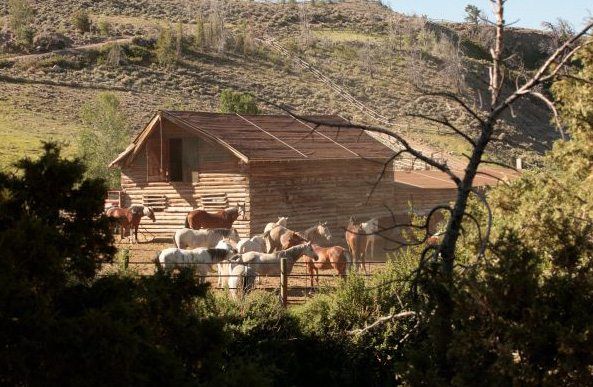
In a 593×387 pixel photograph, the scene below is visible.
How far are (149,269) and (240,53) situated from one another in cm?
6103

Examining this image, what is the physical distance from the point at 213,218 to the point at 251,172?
2390 mm

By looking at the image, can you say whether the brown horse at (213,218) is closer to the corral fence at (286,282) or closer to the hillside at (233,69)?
the corral fence at (286,282)

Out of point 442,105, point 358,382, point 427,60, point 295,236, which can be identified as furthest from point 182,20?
point 358,382

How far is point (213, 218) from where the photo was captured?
31625 millimetres

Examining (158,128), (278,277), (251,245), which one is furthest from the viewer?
Answer: (158,128)

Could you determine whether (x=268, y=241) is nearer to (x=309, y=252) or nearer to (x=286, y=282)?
(x=309, y=252)

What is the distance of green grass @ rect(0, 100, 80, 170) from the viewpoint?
46.3 m

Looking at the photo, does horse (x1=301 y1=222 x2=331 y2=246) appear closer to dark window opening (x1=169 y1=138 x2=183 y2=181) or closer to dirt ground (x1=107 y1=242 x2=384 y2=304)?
dirt ground (x1=107 y1=242 x2=384 y2=304)

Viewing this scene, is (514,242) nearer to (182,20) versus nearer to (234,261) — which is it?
(234,261)

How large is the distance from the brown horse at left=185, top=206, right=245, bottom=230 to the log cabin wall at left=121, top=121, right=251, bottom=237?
82 centimetres

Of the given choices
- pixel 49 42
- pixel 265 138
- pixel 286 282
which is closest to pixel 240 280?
pixel 286 282

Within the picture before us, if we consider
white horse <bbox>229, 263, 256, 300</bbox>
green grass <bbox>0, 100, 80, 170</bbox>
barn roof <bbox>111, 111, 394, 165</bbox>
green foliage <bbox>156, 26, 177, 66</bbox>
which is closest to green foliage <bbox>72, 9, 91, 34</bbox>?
green foliage <bbox>156, 26, 177, 66</bbox>

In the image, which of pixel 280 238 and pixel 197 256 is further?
pixel 280 238

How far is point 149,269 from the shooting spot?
82.9ft
